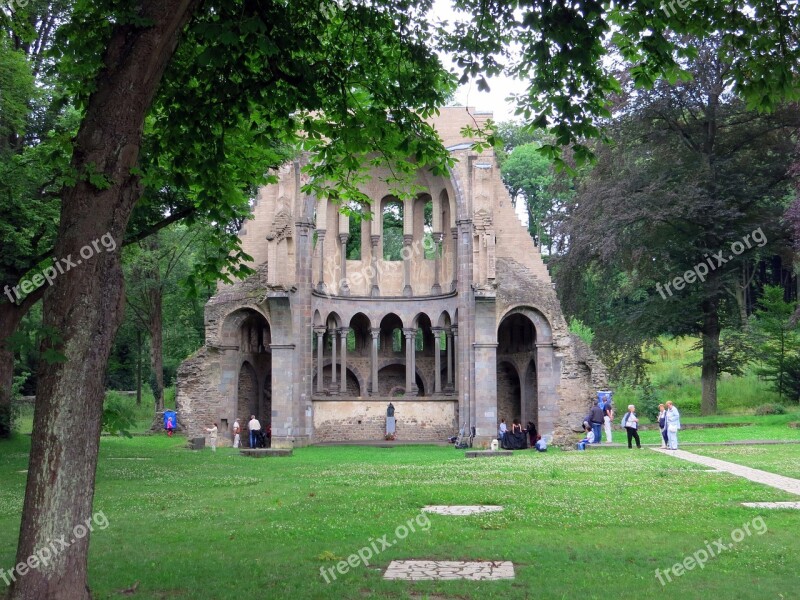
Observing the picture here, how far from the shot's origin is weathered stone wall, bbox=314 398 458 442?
1359 inches

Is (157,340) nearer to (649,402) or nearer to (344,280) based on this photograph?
(344,280)

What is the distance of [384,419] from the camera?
115ft

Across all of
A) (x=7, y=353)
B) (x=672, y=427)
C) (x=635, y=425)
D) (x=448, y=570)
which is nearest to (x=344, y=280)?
(x=7, y=353)

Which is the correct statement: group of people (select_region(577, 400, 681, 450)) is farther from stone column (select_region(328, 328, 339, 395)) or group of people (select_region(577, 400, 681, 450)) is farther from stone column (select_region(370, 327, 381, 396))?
stone column (select_region(328, 328, 339, 395))

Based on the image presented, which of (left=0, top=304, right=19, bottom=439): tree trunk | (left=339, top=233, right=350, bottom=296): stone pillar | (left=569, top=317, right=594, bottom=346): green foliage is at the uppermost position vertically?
(left=339, top=233, right=350, bottom=296): stone pillar

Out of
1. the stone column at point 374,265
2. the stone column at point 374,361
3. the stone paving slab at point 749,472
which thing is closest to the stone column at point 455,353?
the stone column at point 374,361

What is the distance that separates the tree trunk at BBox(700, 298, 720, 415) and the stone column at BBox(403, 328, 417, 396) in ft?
41.4

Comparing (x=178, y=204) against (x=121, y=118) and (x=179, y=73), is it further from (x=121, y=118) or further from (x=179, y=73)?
(x=121, y=118)

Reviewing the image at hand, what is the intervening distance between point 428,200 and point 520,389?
374 inches

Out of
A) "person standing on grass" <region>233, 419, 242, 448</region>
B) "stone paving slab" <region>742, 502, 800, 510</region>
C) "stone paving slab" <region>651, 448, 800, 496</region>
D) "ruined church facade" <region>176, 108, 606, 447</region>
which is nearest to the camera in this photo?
"stone paving slab" <region>742, 502, 800, 510</region>

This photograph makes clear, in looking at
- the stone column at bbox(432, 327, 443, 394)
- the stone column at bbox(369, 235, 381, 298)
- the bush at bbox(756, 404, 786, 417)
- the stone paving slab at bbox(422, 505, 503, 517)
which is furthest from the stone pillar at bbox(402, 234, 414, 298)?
the stone paving slab at bbox(422, 505, 503, 517)

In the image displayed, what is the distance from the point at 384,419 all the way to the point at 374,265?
6.97 m

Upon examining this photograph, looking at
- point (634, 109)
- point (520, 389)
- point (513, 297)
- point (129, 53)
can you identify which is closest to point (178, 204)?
point (129, 53)

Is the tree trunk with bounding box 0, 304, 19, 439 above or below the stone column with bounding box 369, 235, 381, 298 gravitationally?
below
